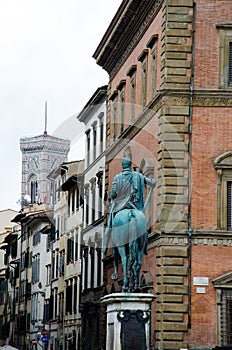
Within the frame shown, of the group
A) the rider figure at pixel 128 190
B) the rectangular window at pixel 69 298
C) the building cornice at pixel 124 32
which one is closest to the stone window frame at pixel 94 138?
the building cornice at pixel 124 32

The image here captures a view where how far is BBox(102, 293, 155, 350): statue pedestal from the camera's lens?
2838 centimetres

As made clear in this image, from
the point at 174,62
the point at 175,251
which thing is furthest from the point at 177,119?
the point at 175,251

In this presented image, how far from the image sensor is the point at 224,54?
38156mm

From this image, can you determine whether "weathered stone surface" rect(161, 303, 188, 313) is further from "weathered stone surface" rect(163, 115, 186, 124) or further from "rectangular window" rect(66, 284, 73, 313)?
"rectangular window" rect(66, 284, 73, 313)

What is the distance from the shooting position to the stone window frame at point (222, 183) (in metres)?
37.5

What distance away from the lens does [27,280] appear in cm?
9512

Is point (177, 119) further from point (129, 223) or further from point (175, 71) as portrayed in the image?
point (129, 223)

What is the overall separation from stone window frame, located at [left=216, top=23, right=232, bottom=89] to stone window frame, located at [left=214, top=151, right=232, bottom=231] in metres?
2.46

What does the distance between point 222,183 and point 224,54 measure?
441 centimetres

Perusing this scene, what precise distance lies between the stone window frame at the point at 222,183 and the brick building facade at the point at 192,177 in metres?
0.03

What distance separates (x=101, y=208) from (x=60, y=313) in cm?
1969

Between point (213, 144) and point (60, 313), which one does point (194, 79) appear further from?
point (60, 313)

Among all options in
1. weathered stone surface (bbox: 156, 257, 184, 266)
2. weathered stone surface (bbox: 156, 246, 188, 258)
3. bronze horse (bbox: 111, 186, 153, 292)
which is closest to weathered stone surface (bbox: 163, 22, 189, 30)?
weathered stone surface (bbox: 156, 246, 188, 258)

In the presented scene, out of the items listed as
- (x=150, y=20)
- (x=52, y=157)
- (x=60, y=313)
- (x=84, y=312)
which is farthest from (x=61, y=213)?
(x=52, y=157)
